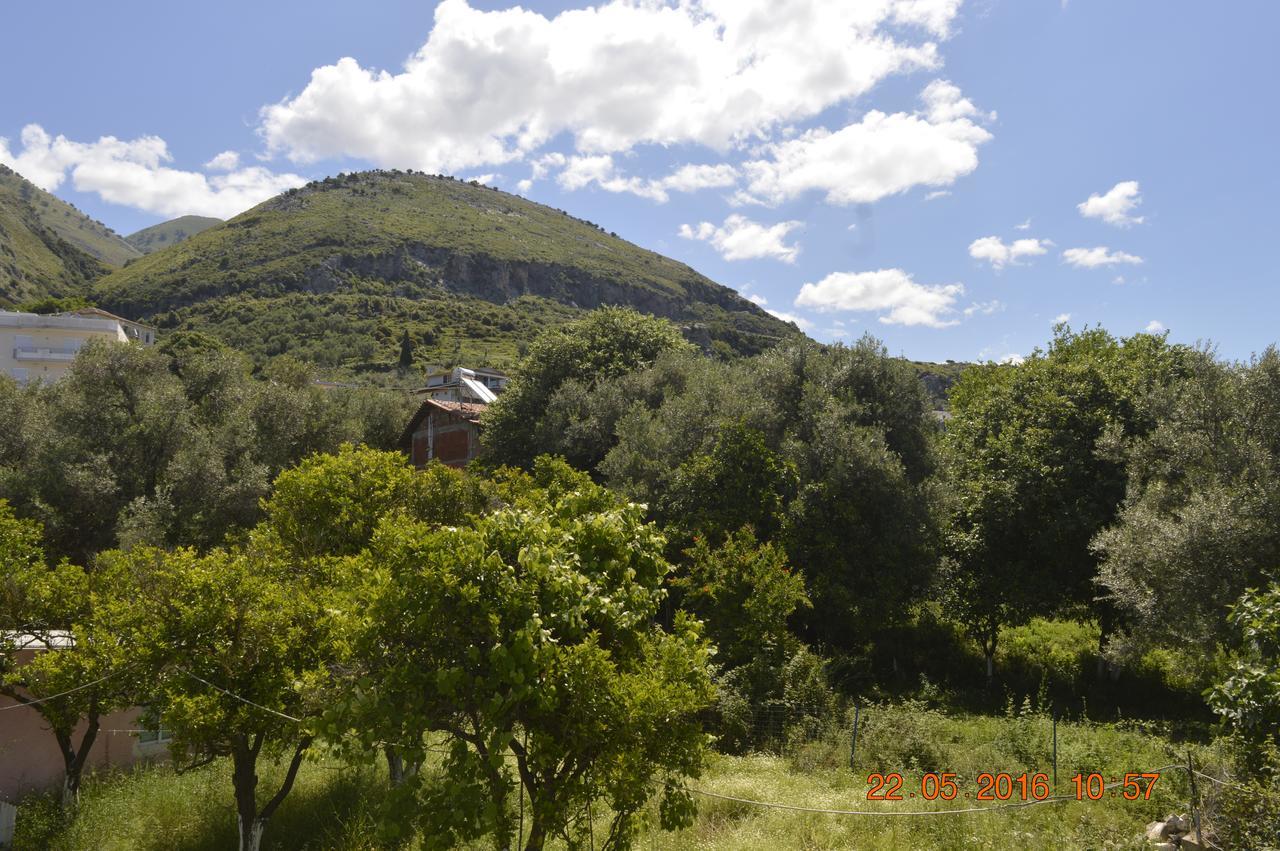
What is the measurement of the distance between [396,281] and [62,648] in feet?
379

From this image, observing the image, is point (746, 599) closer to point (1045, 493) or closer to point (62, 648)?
point (1045, 493)

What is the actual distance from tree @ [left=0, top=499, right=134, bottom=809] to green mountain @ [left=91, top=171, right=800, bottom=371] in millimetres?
72790

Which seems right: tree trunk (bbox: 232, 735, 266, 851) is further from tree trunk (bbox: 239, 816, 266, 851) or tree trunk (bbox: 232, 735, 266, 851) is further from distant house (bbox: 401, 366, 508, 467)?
distant house (bbox: 401, 366, 508, 467)

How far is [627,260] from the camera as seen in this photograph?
162625 mm

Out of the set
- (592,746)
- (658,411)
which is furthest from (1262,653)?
(658,411)

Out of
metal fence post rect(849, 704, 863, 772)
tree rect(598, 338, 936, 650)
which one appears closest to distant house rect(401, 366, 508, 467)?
tree rect(598, 338, 936, 650)

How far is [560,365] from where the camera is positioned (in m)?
33.5

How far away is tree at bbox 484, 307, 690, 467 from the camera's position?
31688 mm

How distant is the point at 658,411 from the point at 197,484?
16.5 meters

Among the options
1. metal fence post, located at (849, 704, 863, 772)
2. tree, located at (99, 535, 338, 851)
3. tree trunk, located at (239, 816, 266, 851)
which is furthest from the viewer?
metal fence post, located at (849, 704, 863, 772)

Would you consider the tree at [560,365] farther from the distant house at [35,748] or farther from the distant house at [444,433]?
the distant house at [35,748]

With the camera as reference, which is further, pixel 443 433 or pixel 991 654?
pixel 443 433
